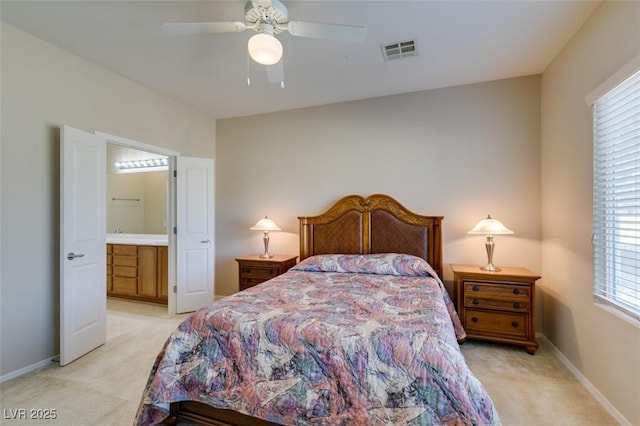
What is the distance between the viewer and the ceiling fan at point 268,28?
177 cm

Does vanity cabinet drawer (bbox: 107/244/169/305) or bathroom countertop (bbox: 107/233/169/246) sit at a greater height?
bathroom countertop (bbox: 107/233/169/246)

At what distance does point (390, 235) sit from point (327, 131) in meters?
1.63

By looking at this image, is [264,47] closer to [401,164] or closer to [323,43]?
[323,43]

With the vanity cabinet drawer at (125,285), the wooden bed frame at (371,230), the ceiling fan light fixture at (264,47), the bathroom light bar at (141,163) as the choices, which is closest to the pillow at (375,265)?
the wooden bed frame at (371,230)

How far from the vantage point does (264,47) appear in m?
1.75

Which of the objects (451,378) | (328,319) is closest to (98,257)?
(328,319)

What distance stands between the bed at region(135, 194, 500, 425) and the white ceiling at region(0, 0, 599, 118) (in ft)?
7.02

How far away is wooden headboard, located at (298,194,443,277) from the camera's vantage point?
338 cm

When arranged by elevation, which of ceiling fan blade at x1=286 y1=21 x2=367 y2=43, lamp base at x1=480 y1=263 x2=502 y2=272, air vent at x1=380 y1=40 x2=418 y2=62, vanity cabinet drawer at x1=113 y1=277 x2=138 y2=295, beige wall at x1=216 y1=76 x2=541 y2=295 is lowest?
vanity cabinet drawer at x1=113 y1=277 x2=138 y2=295

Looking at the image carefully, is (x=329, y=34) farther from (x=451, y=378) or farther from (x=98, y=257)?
(x=98, y=257)

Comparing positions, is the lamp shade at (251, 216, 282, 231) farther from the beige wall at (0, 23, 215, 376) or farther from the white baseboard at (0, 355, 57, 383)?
the white baseboard at (0, 355, 57, 383)

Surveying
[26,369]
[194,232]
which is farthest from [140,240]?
[26,369]

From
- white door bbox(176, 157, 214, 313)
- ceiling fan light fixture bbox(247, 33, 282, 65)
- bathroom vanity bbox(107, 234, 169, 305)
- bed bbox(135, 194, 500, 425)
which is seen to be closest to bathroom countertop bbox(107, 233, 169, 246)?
bathroom vanity bbox(107, 234, 169, 305)

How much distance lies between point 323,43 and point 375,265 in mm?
2177
